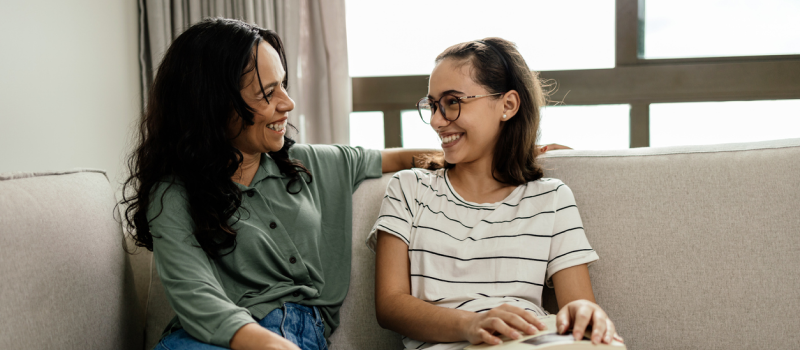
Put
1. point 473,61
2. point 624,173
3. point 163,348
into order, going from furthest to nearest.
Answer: point 624,173 < point 473,61 < point 163,348

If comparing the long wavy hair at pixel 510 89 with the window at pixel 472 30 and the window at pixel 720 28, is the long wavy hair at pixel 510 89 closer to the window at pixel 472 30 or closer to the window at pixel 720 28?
the window at pixel 472 30

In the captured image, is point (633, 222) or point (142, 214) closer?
point (142, 214)

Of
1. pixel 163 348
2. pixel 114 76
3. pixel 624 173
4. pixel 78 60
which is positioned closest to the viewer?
pixel 163 348

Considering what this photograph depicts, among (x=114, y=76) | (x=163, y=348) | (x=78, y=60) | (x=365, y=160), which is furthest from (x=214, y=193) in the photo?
(x=114, y=76)

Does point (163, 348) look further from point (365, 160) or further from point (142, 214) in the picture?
point (365, 160)

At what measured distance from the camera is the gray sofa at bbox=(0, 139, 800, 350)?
1.14 m

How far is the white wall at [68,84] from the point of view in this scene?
1613 mm

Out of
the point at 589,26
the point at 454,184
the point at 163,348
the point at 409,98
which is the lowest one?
the point at 163,348

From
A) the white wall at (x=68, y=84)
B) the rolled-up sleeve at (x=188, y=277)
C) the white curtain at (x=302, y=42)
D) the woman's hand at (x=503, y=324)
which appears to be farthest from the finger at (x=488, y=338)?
the white curtain at (x=302, y=42)

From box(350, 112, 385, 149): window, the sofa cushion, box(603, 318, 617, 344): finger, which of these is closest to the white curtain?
box(350, 112, 385, 149): window

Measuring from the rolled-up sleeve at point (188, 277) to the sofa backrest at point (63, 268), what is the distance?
0.61 ft

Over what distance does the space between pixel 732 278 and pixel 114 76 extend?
2351mm

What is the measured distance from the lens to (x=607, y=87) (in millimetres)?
2486

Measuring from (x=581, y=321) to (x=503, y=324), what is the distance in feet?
0.43
